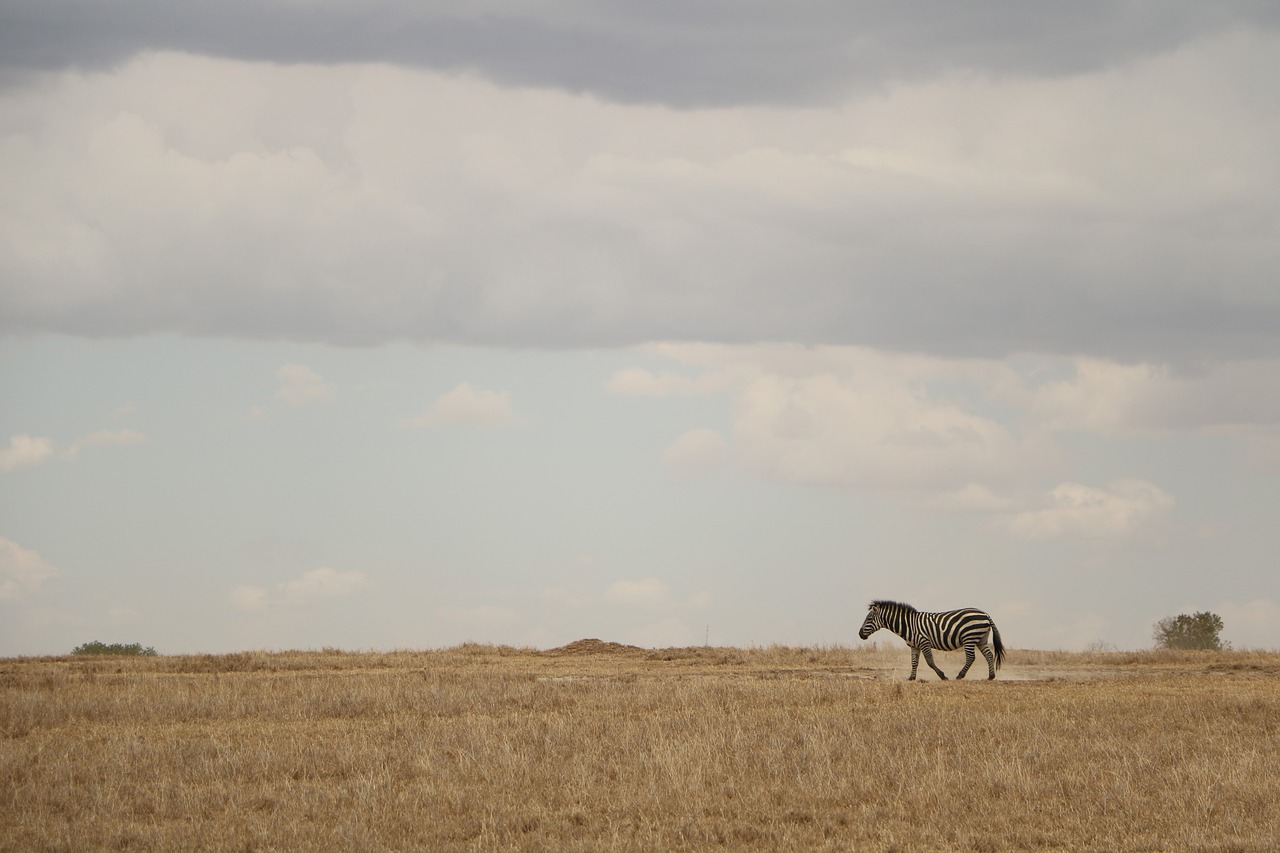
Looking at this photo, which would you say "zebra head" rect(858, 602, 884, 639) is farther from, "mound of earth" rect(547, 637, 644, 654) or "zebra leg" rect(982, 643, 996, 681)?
"mound of earth" rect(547, 637, 644, 654)

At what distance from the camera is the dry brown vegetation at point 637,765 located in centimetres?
1287

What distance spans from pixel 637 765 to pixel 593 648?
2710 cm

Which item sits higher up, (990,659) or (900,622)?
(900,622)

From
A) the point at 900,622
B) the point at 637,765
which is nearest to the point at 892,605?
the point at 900,622

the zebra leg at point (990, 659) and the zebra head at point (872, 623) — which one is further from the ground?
the zebra head at point (872, 623)

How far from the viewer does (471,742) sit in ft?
59.6

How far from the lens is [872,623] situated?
35312mm

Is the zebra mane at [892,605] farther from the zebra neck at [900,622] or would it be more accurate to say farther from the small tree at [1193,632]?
the small tree at [1193,632]

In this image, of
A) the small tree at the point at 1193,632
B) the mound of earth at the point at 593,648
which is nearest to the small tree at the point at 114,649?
the mound of earth at the point at 593,648

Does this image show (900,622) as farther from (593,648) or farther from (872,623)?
(593,648)

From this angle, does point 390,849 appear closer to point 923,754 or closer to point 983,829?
point 983,829

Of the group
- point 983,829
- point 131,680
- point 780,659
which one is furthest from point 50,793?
point 780,659

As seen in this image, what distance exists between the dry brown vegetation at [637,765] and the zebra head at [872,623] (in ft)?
23.9

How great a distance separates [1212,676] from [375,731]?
22655mm
